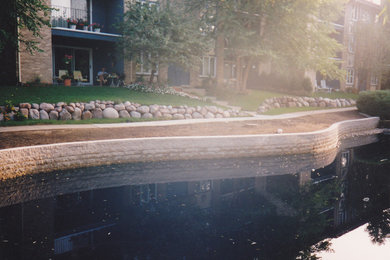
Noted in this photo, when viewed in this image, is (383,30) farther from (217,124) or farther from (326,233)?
(326,233)

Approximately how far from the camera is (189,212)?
7.73 meters

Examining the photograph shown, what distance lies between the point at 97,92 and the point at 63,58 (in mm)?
6427

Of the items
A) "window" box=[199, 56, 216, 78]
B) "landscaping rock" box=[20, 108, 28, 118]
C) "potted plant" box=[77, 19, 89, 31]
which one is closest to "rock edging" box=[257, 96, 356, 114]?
"window" box=[199, 56, 216, 78]

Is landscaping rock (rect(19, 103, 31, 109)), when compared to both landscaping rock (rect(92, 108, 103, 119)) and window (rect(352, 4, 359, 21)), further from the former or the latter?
window (rect(352, 4, 359, 21))

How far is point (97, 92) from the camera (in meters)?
18.3

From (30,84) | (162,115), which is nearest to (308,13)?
(162,115)

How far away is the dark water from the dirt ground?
1.73 metres

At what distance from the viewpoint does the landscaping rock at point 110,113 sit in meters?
15.8

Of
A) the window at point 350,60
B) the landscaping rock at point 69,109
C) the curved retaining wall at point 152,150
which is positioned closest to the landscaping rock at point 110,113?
the landscaping rock at point 69,109

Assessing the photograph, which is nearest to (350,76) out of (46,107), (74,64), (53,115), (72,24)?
(74,64)

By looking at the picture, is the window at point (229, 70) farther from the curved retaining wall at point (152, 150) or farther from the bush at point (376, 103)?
the curved retaining wall at point (152, 150)

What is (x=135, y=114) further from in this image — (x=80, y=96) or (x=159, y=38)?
(x=159, y=38)

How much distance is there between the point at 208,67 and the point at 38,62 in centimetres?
1384

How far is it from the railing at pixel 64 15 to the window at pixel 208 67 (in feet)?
32.0
